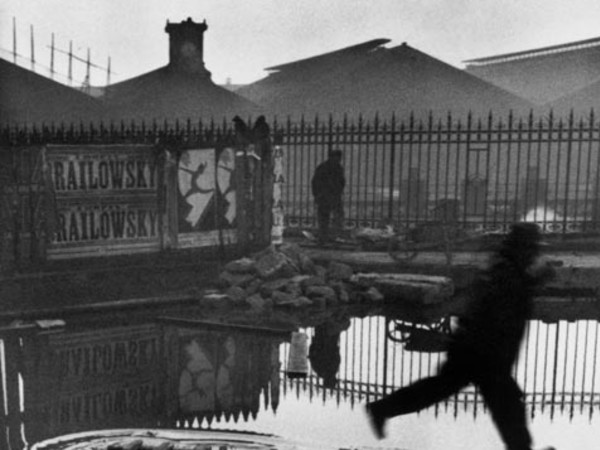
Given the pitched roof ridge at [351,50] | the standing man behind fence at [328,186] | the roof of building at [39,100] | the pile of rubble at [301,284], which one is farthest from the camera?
the pitched roof ridge at [351,50]

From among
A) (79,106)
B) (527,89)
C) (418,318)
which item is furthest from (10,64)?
(527,89)

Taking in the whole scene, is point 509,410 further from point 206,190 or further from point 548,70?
point 548,70

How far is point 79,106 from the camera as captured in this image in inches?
1121

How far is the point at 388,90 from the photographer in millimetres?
33094

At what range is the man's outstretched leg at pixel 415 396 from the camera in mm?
4898

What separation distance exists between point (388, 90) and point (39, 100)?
51.4 feet

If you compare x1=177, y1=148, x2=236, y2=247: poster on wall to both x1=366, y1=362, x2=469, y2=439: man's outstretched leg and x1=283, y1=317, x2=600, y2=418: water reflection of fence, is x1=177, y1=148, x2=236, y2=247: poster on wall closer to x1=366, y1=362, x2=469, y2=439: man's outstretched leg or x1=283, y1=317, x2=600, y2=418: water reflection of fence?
x1=283, y1=317, x2=600, y2=418: water reflection of fence

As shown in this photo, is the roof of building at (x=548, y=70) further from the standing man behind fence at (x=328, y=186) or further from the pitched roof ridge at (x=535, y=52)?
the standing man behind fence at (x=328, y=186)

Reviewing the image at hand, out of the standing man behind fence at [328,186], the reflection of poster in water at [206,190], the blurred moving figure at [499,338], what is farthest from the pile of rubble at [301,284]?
the blurred moving figure at [499,338]

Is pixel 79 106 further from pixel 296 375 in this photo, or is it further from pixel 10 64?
pixel 296 375

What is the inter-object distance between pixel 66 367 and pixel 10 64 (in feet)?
73.8

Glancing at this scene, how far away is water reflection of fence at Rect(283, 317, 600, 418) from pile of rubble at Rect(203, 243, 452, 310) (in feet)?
3.86

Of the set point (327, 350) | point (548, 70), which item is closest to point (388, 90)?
point (548, 70)

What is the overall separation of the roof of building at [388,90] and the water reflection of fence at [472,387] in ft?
80.5
